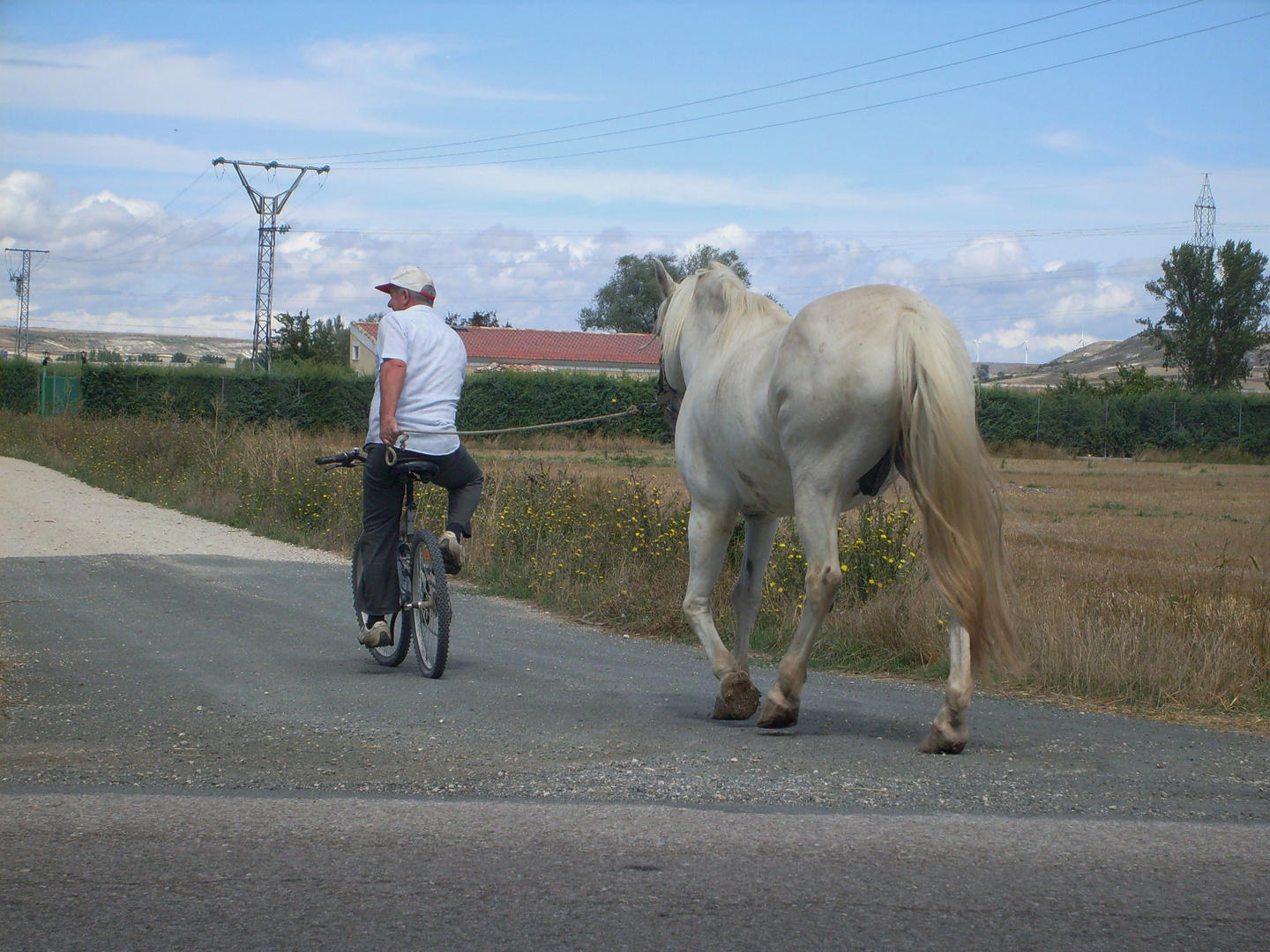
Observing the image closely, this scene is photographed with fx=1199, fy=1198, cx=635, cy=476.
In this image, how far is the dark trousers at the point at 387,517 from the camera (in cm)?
670

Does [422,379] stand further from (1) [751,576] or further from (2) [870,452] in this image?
(2) [870,452]

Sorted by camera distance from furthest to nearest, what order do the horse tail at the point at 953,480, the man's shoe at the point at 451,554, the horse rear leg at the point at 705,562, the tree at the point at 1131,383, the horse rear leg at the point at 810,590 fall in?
the tree at the point at 1131,383 < the man's shoe at the point at 451,554 < the horse rear leg at the point at 705,562 < the horse rear leg at the point at 810,590 < the horse tail at the point at 953,480

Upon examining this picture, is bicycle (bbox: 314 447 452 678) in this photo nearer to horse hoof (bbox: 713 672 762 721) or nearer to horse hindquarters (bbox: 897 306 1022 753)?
horse hoof (bbox: 713 672 762 721)

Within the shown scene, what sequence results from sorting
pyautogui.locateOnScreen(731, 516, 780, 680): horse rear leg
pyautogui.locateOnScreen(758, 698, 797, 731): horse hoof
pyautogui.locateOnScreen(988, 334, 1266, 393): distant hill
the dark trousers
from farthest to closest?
pyautogui.locateOnScreen(988, 334, 1266, 393): distant hill < the dark trousers < pyautogui.locateOnScreen(731, 516, 780, 680): horse rear leg < pyautogui.locateOnScreen(758, 698, 797, 731): horse hoof

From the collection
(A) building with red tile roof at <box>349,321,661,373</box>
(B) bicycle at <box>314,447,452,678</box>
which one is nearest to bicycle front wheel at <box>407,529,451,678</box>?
(B) bicycle at <box>314,447,452,678</box>

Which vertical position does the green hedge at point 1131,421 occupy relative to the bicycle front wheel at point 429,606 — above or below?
above

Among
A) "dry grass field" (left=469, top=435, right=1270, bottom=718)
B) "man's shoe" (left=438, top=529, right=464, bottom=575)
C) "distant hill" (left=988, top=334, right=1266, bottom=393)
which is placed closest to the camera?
"dry grass field" (left=469, top=435, right=1270, bottom=718)

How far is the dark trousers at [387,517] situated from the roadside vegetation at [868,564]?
7.69 feet

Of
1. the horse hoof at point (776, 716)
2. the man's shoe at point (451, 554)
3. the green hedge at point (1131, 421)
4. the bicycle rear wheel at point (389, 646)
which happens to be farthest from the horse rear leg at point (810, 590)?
the green hedge at point (1131, 421)

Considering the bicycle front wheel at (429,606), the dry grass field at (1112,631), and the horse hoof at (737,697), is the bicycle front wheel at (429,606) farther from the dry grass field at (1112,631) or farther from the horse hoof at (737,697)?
the dry grass field at (1112,631)

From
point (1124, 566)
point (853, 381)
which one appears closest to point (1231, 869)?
point (853, 381)

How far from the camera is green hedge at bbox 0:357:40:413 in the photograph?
44.8m

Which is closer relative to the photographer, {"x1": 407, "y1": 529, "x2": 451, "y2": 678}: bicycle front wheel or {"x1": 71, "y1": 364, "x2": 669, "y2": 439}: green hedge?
{"x1": 407, "y1": 529, "x2": 451, "y2": 678}: bicycle front wheel

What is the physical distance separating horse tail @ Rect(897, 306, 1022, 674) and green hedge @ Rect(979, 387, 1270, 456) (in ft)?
140
